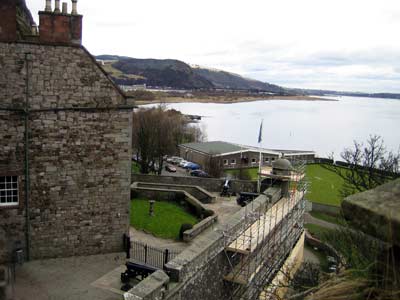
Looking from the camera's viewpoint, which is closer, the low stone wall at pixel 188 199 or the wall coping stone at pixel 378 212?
the wall coping stone at pixel 378 212

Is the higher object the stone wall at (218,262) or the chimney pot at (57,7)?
the chimney pot at (57,7)

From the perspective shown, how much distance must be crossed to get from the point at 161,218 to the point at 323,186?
38833mm

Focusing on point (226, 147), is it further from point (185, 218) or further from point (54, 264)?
point (54, 264)

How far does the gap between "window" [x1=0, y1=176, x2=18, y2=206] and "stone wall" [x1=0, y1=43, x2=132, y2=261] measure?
0.83 feet

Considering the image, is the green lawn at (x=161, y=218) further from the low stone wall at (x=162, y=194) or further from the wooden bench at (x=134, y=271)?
the wooden bench at (x=134, y=271)

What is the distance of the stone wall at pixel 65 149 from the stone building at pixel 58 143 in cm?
3

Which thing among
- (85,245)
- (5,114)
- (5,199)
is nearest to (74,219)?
(85,245)

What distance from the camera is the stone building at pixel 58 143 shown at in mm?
12500

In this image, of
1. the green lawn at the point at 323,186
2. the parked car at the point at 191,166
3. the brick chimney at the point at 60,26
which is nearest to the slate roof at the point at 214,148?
the parked car at the point at 191,166

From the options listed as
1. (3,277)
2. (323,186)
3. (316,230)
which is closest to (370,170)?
(316,230)

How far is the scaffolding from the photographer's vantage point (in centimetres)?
1255

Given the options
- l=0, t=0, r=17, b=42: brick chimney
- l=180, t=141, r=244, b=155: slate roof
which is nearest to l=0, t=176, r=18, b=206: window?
l=0, t=0, r=17, b=42: brick chimney

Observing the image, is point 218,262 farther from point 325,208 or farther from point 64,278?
point 325,208

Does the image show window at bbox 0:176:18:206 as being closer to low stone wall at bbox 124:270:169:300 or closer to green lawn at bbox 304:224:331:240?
low stone wall at bbox 124:270:169:300
